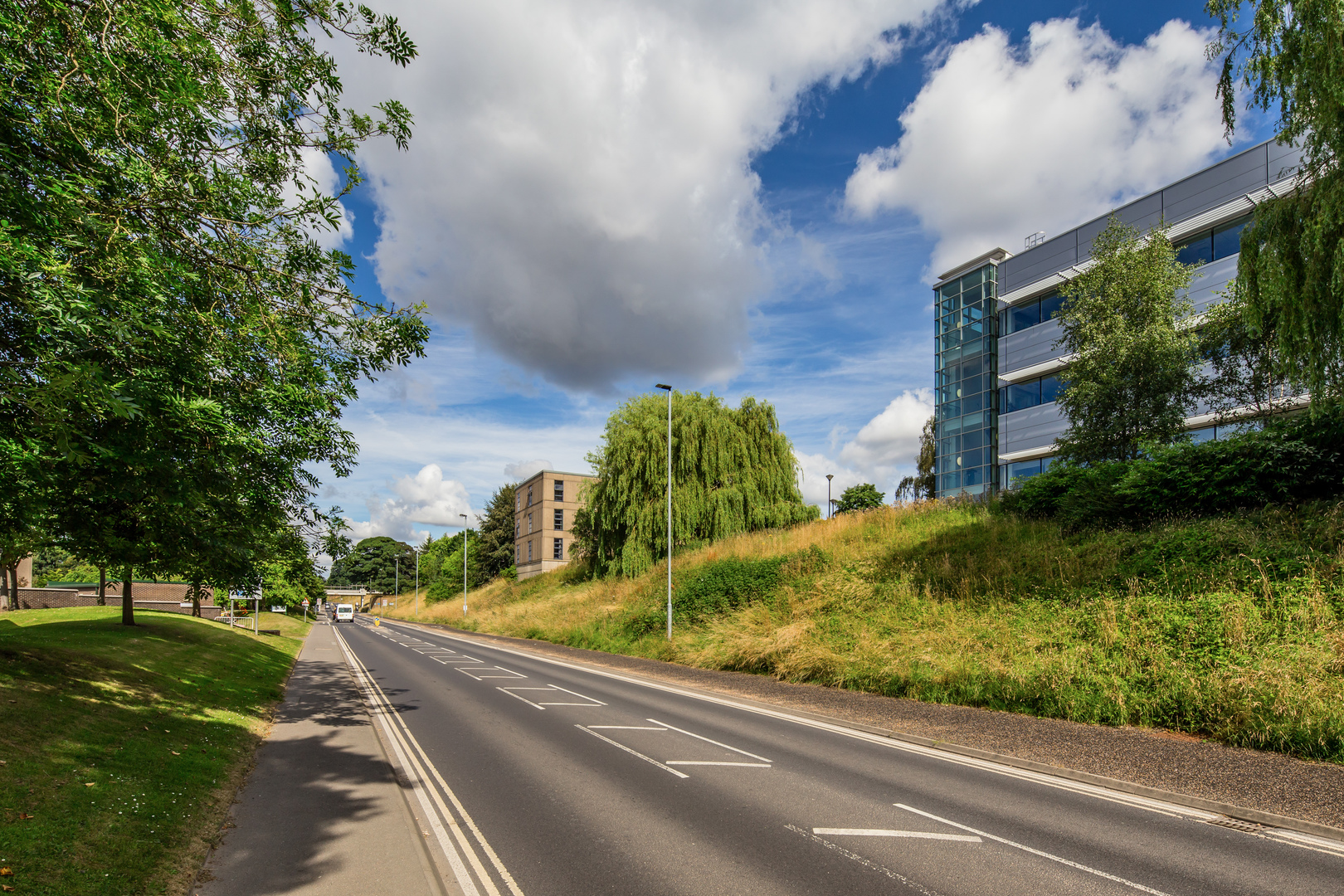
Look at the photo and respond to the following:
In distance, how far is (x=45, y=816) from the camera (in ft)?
17.5

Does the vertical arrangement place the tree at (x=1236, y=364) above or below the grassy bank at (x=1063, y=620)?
above

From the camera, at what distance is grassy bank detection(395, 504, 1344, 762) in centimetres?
973

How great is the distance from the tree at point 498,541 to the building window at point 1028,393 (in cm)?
5892

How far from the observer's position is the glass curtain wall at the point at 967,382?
136ft

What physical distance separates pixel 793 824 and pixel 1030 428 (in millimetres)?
37180

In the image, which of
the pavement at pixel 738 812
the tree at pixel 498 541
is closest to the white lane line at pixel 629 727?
the pavement at pixel 738 812

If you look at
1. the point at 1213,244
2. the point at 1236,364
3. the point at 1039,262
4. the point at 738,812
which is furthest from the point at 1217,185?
the point at 738,812

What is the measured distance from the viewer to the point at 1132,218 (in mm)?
34188

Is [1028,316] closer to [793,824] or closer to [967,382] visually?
[967,382]

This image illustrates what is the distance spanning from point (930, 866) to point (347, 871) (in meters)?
4.85

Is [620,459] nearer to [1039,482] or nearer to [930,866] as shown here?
[1039,482]

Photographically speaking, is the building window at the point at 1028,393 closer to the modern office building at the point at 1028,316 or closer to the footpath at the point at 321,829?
the modern office building at the point at 1028,316

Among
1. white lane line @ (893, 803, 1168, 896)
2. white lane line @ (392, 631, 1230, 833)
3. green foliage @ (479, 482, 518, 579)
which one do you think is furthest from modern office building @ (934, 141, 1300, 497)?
green foliage @ (479, 482, 518, 579)

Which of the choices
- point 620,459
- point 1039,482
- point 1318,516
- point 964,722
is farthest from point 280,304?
point 620,459
